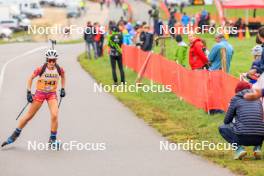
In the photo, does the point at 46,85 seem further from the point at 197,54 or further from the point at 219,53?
the point at 197,54

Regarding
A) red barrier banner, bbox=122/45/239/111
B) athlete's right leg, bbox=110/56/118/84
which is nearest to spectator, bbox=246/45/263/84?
red barrier banner, bbox=122/45/239/111

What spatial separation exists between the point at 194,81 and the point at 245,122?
624cm

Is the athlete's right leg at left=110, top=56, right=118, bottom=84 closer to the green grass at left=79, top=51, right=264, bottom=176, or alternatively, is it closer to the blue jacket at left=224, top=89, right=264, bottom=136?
the green grass at left=79, top=51, right=264, bottom=176

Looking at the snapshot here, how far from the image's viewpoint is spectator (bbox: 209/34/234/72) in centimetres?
1767

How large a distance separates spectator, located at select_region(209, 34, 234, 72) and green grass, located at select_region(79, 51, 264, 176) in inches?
42.8

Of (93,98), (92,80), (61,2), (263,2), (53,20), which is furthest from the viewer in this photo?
(61,2)

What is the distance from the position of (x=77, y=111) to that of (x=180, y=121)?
10.1 ft

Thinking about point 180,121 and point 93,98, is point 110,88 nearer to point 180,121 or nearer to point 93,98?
point 93,98

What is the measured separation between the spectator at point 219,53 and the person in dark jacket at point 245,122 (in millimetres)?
5470

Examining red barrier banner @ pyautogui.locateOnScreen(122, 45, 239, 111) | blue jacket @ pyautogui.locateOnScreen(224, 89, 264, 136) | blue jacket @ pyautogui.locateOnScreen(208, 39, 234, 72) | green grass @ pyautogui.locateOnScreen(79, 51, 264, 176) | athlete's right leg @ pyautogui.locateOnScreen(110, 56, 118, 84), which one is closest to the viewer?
green grass @ pyautogui.locateOnScreen(79, 51, 264, 176)

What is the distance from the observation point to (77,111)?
18.8 meters

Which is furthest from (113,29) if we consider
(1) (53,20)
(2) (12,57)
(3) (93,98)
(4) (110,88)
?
(1) (53,20)

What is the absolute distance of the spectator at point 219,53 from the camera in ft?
58.0

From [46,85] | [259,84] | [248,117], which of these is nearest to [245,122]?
[248,117]
